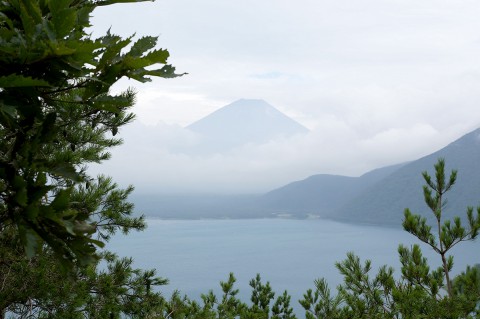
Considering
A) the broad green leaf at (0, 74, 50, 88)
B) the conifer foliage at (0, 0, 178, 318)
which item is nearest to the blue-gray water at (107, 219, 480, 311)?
the conifer foliage at (0, 0, 178, 318)

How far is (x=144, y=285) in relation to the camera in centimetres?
649

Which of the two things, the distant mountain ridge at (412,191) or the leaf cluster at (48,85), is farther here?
the distant mountain ridge at (412,191)

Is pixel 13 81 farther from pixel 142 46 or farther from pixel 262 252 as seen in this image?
pixel 262 252

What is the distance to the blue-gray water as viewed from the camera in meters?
67.2

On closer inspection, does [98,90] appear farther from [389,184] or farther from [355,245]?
[389,184]

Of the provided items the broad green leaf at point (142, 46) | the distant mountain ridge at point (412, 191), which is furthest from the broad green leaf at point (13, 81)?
the distant mountain ridge at point (412, 191)

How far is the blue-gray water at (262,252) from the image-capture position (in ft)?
221

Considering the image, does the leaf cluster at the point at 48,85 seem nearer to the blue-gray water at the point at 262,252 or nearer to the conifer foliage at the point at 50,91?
the conifer foliage at the point at 50,91

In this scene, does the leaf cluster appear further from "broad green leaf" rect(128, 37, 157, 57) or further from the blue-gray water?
the blue-gray water

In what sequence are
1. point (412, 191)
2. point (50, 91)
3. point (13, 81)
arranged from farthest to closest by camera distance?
point (412, 191) → point (50, 91) → point (13, 81)

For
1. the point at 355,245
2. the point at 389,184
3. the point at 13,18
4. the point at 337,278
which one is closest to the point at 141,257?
the point at 337,278

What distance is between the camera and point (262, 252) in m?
95.8

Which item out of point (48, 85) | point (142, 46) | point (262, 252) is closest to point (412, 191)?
point (262, 252)

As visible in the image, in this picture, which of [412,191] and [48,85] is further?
[412,191]
